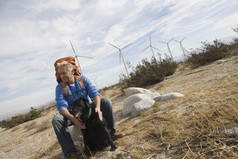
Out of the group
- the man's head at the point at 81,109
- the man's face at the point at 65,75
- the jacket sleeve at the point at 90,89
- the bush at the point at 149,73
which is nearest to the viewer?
the man's head at the point at 81,109

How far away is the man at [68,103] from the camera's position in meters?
2.65

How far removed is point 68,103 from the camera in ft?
9.58

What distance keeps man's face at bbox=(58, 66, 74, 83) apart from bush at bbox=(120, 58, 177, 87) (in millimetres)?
7169

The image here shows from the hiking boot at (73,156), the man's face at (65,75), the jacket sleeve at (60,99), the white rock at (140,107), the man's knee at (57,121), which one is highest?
the man's face at (65,75)

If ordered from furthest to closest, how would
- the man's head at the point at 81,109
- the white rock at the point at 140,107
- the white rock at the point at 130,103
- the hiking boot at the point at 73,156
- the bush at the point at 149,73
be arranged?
the bush at the point at 149,73 < the white rock at the point at 130,103 < the white rock at the point at 140,107 < the hiking boot at the point at 73,156 < the man's head at the point at 81,109

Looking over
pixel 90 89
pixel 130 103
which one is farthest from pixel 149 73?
pixel 90 89

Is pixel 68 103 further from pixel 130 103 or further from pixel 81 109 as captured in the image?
pixel 130 103

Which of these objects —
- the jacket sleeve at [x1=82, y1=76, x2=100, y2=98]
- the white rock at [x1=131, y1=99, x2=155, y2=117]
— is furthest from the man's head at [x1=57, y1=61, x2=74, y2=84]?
the white rock at [x1=131, y1=99, x2=155, y2=117]

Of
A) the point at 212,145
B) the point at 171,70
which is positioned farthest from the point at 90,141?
the point at 171,70

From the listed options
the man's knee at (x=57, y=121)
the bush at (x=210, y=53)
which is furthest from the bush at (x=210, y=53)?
the man's knee at (x=57, y=121)

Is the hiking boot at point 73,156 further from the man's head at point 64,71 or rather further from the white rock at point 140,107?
→ the white rock at point 140,107

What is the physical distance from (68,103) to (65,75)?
59 cm

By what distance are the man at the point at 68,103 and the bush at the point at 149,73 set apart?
22.6 feet

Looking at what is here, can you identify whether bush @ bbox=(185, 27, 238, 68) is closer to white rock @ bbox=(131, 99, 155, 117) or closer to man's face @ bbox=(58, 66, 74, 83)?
white rock @ bbox=(131, 99, 155, 117)
